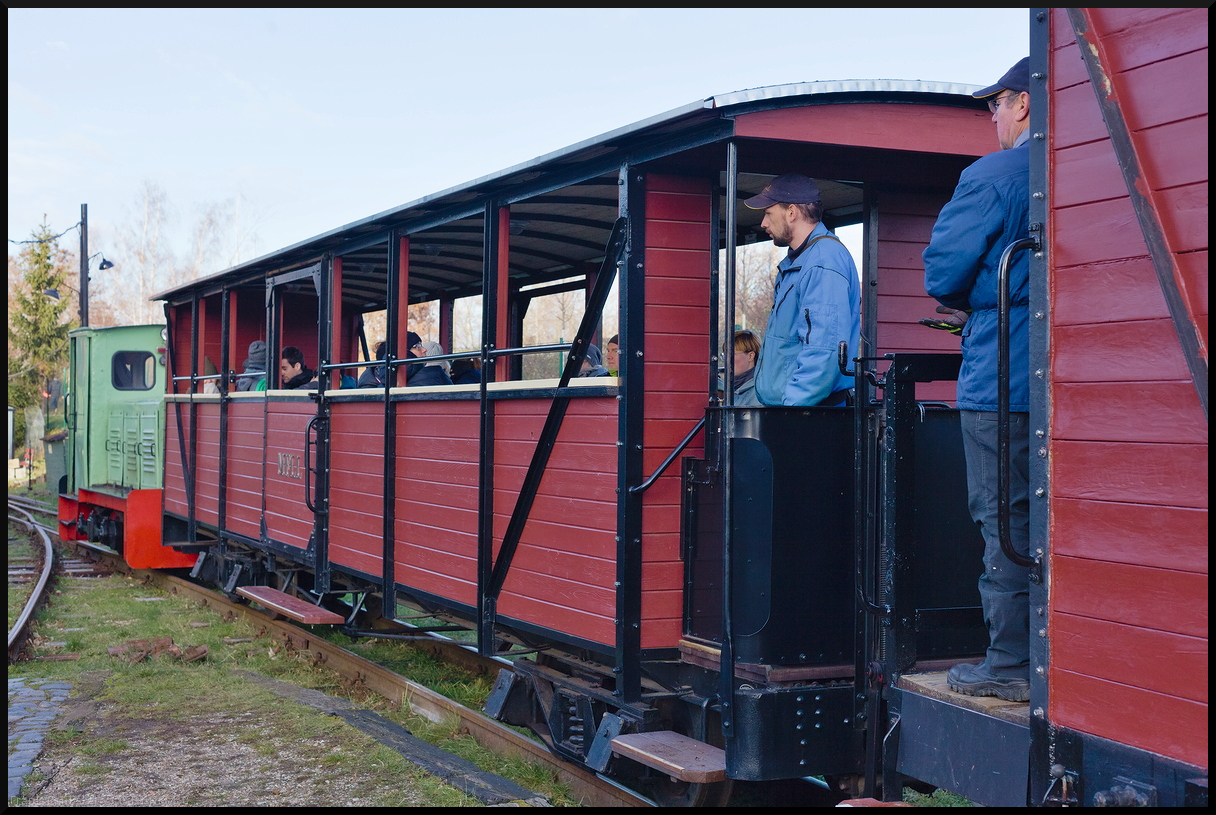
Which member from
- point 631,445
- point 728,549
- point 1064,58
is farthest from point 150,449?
point 1064,58

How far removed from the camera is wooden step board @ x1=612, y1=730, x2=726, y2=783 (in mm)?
3807

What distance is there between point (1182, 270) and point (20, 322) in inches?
1664

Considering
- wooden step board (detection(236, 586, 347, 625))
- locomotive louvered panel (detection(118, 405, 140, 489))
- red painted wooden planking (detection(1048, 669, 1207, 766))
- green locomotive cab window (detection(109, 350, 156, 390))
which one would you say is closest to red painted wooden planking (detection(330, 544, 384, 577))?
wooden step board (detection(236, 586, 347, 625))

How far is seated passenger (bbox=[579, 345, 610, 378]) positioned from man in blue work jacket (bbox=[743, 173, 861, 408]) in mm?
1025

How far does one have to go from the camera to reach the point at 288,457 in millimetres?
8062

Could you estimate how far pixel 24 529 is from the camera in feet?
55.6

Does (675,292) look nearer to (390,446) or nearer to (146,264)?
(390,446)

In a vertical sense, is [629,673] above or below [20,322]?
below

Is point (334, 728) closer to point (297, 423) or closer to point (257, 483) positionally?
point (297, 423)

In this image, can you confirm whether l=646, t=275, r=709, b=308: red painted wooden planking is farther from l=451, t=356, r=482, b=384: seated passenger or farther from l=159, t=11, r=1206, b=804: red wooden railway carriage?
l=451, t=356, r=482, b=384: seated passenger

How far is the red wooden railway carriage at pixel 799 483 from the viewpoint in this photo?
2309 millimetres

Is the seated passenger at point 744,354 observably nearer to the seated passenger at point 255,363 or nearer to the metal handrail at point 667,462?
the metal handrail at point 667,462

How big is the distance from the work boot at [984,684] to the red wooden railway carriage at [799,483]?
0.21ft

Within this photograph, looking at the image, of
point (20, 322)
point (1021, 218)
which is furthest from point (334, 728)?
point (20, 322)
